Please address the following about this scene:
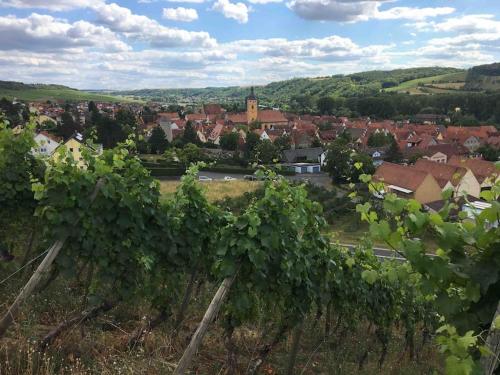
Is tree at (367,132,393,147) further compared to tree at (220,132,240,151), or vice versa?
tree at (367,132,393,147)

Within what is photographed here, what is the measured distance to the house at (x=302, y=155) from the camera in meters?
57.8

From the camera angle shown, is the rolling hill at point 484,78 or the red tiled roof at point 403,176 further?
the rolling hill at point 484,78

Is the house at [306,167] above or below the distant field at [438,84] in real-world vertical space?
below

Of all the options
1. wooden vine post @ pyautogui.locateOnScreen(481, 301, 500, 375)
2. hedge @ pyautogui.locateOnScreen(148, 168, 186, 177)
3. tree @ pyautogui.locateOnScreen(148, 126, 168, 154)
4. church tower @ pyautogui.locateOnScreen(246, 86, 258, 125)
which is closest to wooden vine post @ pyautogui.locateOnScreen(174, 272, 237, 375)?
wooden vine post @ pyautogui.locateOnScreen(481, 301, 500, 375)

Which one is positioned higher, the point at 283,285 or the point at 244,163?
the point at 283,285

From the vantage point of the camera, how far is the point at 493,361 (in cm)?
213

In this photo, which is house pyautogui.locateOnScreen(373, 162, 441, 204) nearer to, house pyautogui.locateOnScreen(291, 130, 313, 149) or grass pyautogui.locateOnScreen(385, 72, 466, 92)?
house pyautogui.locateOnScreen(291, 130, 313, 149)

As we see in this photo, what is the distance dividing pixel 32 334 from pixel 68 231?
3.88 feet

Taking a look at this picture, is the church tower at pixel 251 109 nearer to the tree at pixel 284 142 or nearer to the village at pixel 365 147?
the village at pixel 365 147

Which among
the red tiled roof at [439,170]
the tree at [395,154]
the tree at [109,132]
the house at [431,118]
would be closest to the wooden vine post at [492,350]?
the red tiled roof at [439,170]

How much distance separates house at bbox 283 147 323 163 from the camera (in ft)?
190

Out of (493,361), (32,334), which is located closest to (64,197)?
(32,334)

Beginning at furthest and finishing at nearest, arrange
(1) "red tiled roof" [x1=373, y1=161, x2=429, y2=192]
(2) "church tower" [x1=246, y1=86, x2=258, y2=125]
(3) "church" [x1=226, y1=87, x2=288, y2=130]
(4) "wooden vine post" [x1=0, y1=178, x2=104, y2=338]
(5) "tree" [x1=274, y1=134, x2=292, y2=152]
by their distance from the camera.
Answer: (2) "church tower" [x1=246, y1=86, x2=258, y2=125]
(3) "church" [x1=226, y1=87, x2=288, y2=130]
(5) "tree" [x1=274, y1=134, x2=292, y2=152]
(1) "red tiled roof" [x1=373, y1=161, x2=429, y2=192]
(4) "wooden vine post" [x1=0, y1=178, x2=104, y2=338]

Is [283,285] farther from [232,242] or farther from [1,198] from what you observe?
[1,198]
